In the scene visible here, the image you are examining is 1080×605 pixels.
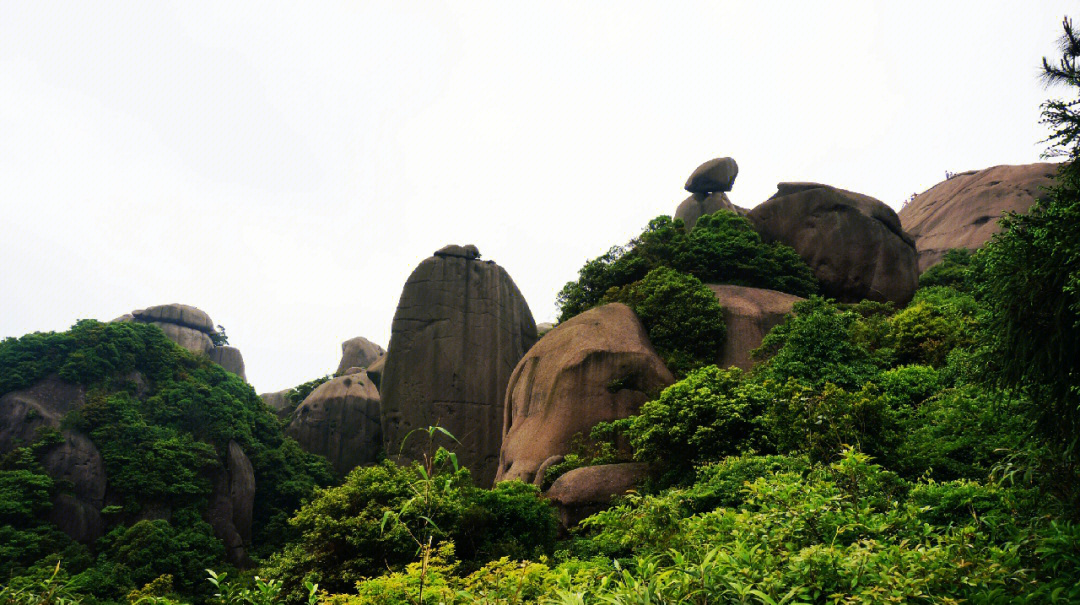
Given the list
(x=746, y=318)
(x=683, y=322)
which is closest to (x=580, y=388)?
(x=683, y=322)

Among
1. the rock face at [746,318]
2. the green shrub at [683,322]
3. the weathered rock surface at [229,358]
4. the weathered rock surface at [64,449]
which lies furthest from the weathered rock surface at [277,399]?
the rock face at [746,318]

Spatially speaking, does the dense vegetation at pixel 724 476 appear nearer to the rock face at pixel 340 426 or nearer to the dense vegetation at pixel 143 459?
the dense vegetation at pixel 143 459

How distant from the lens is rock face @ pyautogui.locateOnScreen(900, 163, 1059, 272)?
27328 mm

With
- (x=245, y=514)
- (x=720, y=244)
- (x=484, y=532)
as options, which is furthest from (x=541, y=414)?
(x=245, y=514)

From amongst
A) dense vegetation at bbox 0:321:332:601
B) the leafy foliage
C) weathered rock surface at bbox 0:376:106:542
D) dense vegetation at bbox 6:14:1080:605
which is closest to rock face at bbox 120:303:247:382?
dense vegetation at bbox 0:321:332:601

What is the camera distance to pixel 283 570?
9.81 m

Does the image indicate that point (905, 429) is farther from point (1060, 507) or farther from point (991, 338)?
point (1060, 507)

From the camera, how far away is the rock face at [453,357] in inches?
1022

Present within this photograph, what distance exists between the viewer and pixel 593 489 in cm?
1158

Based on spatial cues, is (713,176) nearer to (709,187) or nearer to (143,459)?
(709,187)

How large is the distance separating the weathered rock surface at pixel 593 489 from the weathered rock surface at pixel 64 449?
18.7 meters

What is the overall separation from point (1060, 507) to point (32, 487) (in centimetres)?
2663

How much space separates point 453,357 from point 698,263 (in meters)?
11.0

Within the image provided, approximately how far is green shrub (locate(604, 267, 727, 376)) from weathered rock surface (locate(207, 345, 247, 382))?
3331 centimetres
